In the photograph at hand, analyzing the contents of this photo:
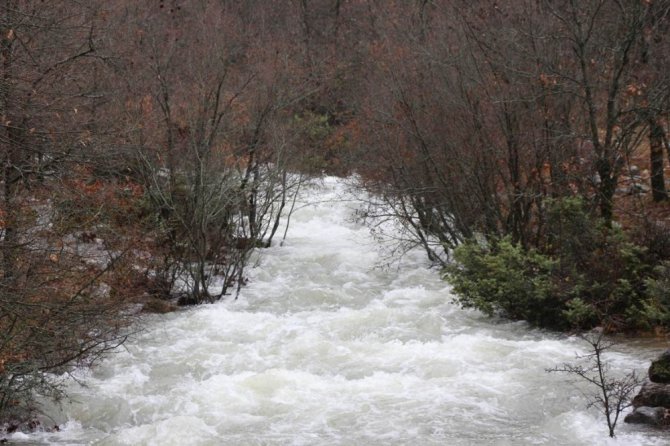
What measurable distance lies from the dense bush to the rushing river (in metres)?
0.42

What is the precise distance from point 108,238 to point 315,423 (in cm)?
588

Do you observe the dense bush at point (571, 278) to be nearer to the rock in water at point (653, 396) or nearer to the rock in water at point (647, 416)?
the rock in water at point (653, 396)

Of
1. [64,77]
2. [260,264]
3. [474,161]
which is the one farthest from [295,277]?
[64,77]

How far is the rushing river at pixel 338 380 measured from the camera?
27.0 ft

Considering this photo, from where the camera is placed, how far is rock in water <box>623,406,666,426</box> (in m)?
7.77

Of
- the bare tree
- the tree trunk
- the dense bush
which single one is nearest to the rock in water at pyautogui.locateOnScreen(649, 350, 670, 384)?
the bare tree

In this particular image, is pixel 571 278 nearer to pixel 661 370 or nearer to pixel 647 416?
pixel 661 370

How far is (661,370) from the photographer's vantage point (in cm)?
869

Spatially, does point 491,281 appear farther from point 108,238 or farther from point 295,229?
point 295,229

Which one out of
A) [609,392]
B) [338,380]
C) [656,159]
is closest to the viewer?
[609,392]

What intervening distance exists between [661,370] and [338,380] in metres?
3.85

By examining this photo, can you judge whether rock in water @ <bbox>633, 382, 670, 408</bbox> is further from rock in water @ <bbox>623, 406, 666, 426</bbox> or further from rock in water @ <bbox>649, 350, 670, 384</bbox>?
rock in water @ <bbox>649, 350, 670, 384</bbox>

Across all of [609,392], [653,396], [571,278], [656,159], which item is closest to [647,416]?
[653,396]

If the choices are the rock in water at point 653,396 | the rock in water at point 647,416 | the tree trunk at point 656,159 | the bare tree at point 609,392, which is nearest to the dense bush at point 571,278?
the bare tree at point 609,392
